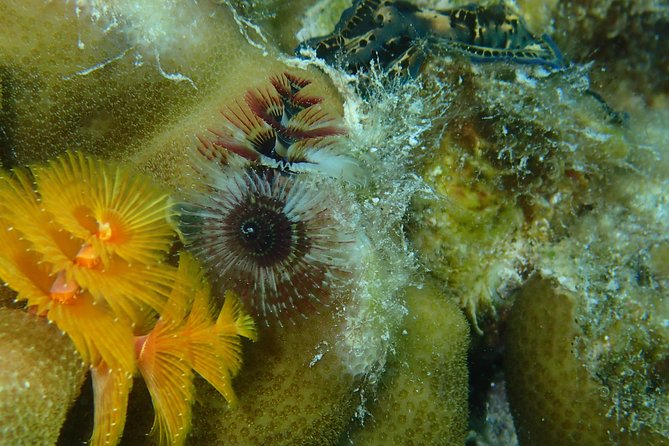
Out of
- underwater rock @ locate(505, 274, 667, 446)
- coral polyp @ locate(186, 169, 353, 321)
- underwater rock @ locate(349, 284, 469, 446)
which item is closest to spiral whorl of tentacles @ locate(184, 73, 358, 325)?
coral polyp @ locate(186, 169, 353, 321)

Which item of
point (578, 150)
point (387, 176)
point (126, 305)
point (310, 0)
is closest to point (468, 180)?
point (387, 176)

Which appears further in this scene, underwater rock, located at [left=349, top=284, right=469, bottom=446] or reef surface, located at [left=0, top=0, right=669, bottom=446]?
underwater rock, located at [left=349, top=284, right=469, bottom=446]

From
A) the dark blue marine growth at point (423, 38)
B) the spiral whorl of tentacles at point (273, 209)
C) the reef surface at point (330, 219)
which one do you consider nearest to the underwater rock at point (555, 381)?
the reef surface at point (330, 219)

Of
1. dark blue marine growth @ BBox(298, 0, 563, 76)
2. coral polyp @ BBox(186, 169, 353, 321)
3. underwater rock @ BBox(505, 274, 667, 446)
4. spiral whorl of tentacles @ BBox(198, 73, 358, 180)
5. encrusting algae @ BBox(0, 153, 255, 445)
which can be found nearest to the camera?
encrusting algae @ BBox(0, 153, 255, 445)

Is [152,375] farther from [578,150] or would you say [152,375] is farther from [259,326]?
[578,150]

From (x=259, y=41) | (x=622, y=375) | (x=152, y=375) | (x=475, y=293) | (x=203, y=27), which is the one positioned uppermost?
(x=203, y=27)

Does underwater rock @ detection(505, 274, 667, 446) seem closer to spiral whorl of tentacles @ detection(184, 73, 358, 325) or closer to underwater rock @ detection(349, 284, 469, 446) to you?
underwater rock @ detection(349, 284, 469, 446)
